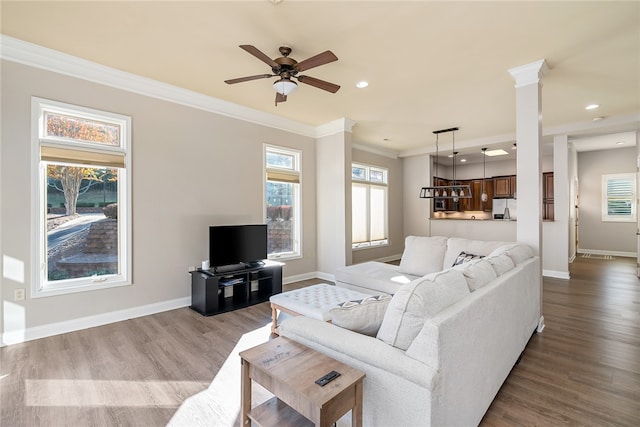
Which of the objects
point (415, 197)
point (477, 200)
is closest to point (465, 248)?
point (415, 197)

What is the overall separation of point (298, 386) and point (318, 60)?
8.30 feet

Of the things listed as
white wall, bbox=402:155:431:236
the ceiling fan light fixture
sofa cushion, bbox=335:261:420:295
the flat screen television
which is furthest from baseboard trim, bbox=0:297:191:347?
white wall, bbox=402:155:431:236

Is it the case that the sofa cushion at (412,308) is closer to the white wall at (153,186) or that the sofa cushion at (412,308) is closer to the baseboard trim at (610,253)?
the white wall at (153,186)

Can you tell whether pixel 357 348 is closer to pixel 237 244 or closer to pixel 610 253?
pixel 237 244

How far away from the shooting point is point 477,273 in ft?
6.66

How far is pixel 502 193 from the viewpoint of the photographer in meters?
9.04

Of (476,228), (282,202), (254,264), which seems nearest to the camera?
(254,264)

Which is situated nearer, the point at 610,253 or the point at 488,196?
the point at 610,253

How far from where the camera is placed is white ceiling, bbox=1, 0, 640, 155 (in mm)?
2467

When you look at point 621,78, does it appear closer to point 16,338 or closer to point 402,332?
point 402,332

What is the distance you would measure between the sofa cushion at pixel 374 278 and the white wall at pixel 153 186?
161cm

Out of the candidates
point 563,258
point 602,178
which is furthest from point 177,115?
point 602,178

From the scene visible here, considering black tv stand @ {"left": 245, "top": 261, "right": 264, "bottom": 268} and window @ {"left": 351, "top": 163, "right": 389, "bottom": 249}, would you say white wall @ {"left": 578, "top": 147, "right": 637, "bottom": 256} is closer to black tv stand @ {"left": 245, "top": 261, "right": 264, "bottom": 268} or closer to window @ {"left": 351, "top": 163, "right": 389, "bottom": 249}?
window @ {"left": 351, "top": 163, "right": 389, "bottom": 249}

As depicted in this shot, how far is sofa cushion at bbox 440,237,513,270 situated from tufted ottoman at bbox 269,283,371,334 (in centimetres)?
146
